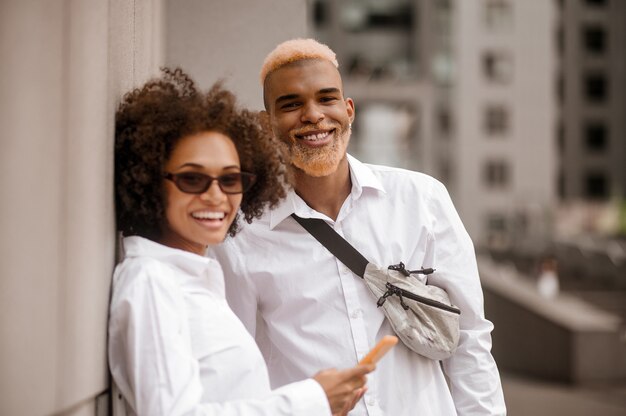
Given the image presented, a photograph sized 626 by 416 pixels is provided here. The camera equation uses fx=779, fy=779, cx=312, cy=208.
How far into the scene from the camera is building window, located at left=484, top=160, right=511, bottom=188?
53688 millimetres

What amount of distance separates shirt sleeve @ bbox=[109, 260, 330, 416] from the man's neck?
118 cm

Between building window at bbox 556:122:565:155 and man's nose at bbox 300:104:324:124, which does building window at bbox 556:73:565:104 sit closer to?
building window at bbox 556:122:565:155

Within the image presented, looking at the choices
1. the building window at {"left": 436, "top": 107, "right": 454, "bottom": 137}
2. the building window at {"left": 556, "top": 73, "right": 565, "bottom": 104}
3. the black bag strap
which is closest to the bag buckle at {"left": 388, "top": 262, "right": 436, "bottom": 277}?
the black bag strap

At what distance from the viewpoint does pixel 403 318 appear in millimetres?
2852

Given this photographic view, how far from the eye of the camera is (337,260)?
295cm

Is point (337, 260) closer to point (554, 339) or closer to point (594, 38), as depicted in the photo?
point (554, 339)

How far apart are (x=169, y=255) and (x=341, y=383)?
57 centimetres

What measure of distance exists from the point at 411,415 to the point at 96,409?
1.21 m

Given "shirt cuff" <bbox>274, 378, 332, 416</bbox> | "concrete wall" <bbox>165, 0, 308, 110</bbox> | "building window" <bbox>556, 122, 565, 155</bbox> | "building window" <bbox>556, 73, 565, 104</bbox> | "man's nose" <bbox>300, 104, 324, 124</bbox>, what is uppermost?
"building window" <bbox>556, 73, 565, 104</bbox>

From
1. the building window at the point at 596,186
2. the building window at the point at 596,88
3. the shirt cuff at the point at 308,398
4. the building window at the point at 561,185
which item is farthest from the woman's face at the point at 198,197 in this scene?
the building window at the point at 596,88

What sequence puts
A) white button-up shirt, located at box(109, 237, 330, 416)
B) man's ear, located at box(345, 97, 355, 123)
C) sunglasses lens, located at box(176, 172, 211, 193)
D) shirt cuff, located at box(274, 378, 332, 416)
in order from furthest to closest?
1. man's ear, located at box(345, 97, 355, 123)
2. sunglasses lens, located at box(176, 172, 211, 193)
3. shirt cuff, located at box(274, 378, 332, 416)
4. white button-up shirt, located at box(109, 237, 330, 416)

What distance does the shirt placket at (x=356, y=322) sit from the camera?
2.85 metres

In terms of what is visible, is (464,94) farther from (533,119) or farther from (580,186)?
(580,186)

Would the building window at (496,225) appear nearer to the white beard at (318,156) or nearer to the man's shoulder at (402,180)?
the man's shoulder at (402,180)
